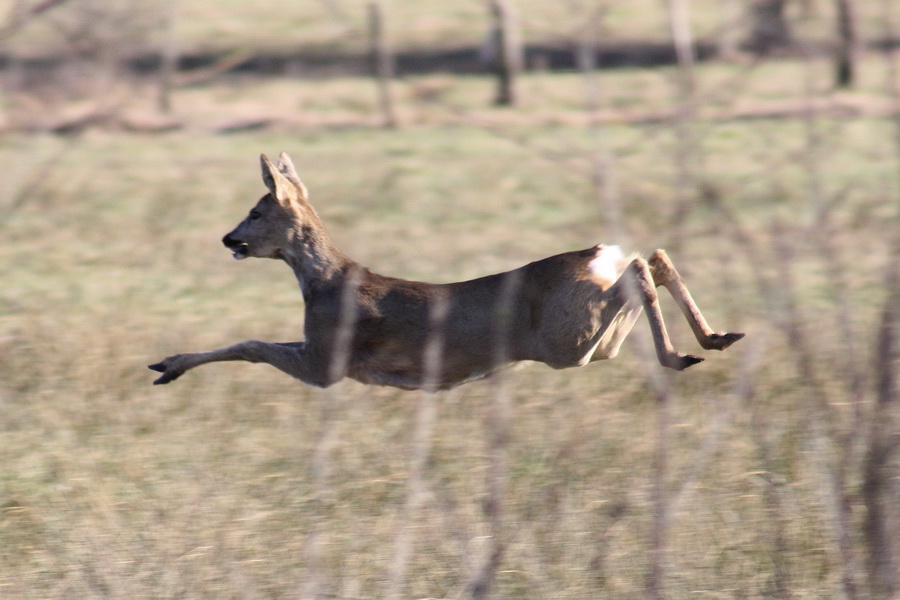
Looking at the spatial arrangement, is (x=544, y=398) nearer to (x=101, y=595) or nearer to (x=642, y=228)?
(x=101, y=595)

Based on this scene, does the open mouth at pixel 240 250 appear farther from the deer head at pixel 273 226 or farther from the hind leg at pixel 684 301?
the hind leg at pixel 684 301

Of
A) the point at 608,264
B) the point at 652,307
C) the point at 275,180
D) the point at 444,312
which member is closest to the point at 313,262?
the point at 275,180

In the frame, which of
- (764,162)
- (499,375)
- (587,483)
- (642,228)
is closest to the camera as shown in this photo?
(499,375)

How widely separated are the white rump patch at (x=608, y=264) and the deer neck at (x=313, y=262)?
4.50 ft

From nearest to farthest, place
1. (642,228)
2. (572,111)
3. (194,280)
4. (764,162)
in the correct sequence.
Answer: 1. (194,280)
2. (642,228)
3. (764,162)
4. (572,111)

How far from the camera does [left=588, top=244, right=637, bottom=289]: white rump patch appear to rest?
542cm

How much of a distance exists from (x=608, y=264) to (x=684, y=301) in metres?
0.42

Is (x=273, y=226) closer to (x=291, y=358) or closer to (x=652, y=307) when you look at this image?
(x=291, y=358)

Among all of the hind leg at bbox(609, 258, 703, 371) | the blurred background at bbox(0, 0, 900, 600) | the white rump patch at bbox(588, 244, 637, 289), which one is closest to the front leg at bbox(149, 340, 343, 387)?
the blurred background at bbox(0, 0, 900, 600)

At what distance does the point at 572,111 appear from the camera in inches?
832

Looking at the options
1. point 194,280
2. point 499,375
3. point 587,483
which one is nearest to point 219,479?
point 587,483

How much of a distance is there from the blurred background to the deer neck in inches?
23.5

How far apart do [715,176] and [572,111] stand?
248 inches

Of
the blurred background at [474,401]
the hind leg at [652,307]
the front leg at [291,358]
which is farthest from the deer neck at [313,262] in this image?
the hind leg at [652,307]
